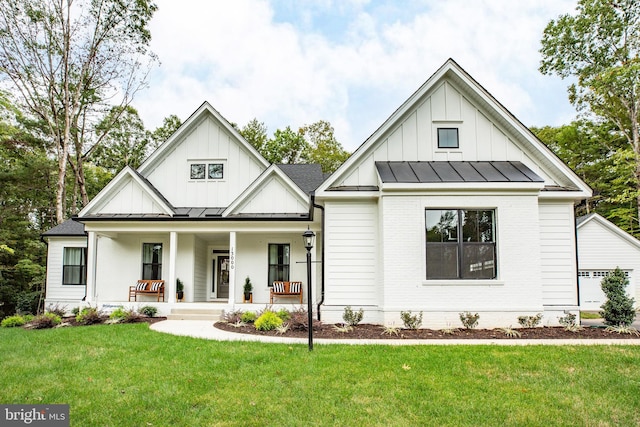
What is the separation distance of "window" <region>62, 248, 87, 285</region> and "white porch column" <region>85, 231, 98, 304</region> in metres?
2.36

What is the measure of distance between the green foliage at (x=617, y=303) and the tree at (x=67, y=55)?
20.8 meters

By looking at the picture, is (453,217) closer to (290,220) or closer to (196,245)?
(290,220)

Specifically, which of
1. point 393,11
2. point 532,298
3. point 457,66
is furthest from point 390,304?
point 393,11

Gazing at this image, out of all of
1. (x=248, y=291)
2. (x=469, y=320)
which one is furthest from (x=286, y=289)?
(x=469, y=320)

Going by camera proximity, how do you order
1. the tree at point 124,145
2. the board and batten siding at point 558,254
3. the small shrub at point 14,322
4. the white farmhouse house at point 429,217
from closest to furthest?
the white farmhouse house at point 429,217, the board and batten siding at point 558,254, the small shrub at point 14,322, the tree at point 124,145

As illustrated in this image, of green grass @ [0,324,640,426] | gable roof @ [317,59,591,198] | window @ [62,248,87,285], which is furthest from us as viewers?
window @ [62,248,87,285]

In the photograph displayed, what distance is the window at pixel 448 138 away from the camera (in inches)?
424

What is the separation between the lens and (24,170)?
1995cm

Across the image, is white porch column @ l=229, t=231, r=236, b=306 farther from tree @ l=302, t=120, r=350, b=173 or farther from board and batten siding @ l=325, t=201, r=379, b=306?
tree @ l=302, t=120, r=350, b=173

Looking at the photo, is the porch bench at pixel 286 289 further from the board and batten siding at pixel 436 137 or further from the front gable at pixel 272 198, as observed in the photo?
the board and batten siding at pixel 436 137

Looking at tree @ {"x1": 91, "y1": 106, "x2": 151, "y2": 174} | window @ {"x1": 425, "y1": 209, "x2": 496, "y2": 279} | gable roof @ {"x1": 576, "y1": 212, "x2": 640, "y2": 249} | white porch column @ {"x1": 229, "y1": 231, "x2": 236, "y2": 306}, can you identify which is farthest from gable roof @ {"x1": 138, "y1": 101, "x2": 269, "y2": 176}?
tree @ {"x1": 91, "y1": 106, "x2": 151, "y2": 174}

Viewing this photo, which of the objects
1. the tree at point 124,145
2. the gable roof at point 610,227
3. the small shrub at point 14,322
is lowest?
the small shrub at point 14,322

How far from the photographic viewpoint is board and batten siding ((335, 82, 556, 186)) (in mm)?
10680

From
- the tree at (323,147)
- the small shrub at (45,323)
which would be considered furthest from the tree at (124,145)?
the small shrub at (45,323)
